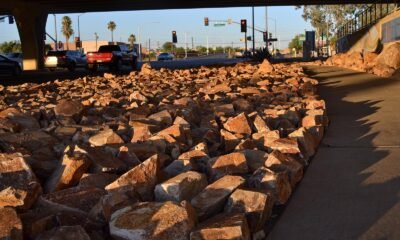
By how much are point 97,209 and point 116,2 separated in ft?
162

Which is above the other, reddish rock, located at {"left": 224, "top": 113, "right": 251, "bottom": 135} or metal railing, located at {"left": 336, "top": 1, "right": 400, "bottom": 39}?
metal railing, located at {"left": 336, "top": 1, "right": 400, "bottom": 39}

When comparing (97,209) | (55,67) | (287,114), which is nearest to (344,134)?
(287,114)

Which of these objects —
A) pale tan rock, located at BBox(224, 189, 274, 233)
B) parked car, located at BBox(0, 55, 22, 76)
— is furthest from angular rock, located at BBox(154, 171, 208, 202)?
parked car, located at BBox(0, 55, 22, 76)

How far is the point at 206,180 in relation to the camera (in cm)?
478

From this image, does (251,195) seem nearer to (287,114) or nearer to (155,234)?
(155,234)

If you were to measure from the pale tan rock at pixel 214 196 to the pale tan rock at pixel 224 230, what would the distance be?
337 millimetres

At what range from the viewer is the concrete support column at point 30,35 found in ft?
163

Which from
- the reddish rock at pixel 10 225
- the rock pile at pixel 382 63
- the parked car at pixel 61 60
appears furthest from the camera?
the parked car at pixel 61 60

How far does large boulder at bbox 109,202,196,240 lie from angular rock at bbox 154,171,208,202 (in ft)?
1.52

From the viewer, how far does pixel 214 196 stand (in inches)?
171

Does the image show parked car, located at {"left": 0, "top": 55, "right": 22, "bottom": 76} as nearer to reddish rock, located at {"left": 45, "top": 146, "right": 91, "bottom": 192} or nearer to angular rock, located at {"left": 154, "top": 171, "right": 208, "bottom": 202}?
reddish rock, located at {"left": 45, "top": 146, "right": 91, "bottom": 192}

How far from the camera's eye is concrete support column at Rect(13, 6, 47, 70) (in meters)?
49.7

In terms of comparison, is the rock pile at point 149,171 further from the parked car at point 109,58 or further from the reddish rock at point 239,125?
the parked car at point 109,58

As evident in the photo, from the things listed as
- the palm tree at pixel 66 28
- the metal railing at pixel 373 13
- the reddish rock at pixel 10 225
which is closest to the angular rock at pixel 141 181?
the reddish rock at pixel 10 225
